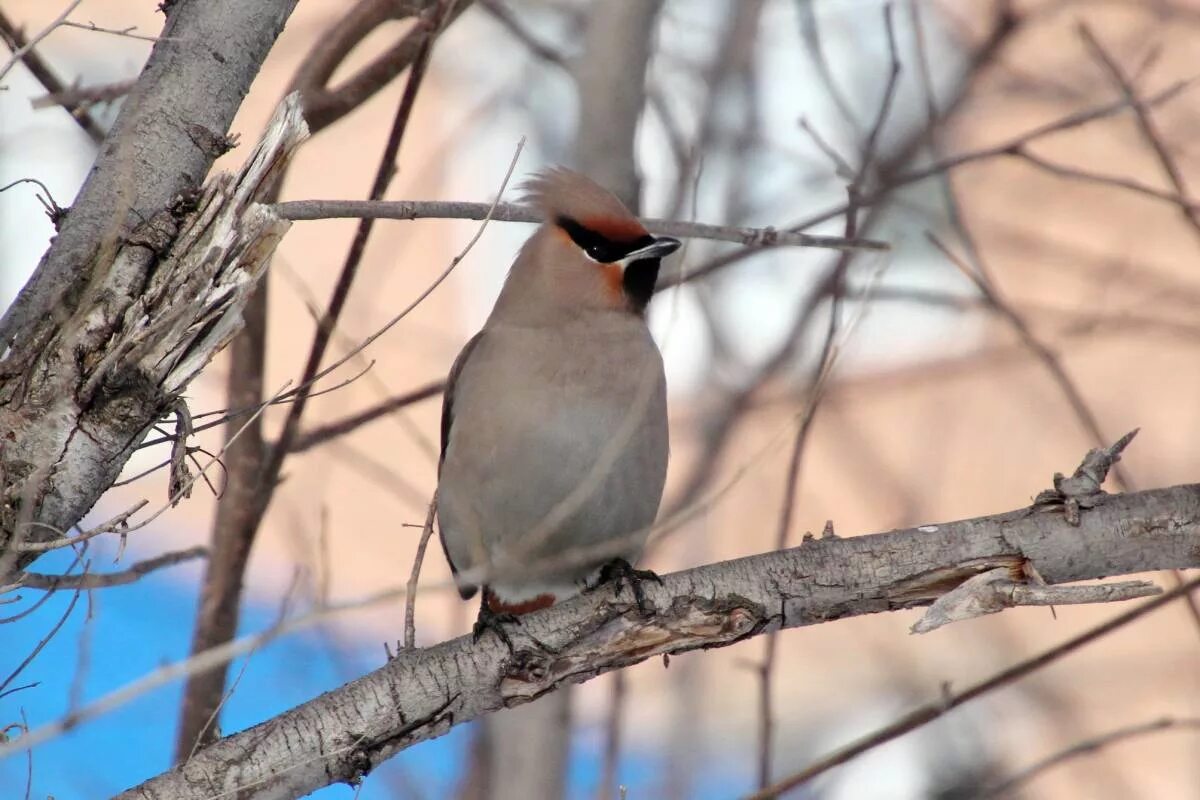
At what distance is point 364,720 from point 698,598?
612 millimetres

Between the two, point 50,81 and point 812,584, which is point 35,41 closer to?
point 50,81

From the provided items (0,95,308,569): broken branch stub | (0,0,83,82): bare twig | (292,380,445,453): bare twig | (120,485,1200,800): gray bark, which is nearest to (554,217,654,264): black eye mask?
(292,380,445,453): bare twig

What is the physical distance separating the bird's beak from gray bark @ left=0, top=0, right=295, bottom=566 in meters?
1.22

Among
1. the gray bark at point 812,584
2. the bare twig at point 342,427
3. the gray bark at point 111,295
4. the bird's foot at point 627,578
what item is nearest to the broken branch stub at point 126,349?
the gray bark at point 111,295

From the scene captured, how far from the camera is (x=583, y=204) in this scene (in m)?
3.60

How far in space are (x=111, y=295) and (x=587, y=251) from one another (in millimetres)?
1547

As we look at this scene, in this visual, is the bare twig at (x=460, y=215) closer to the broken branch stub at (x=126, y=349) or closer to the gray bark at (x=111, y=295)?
the broken branch stub at (x=126, y=349)

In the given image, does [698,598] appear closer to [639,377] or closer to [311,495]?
[639,377]

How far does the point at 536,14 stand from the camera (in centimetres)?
616

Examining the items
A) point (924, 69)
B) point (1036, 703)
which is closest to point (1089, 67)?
point (1036, 703)

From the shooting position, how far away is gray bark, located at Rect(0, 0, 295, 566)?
2266mm

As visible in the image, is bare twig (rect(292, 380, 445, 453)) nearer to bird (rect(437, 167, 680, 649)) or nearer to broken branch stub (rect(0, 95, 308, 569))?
bird (rect(437, 167, 680, 649))

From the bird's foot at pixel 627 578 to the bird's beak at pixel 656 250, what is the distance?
0.73 metres

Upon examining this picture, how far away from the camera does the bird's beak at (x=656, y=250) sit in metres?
3.51
